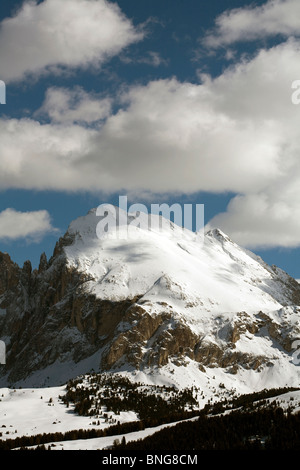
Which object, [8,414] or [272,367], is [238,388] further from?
[8,414]

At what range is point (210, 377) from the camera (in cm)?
17875

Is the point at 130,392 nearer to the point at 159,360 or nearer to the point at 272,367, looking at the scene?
the point at 159,360

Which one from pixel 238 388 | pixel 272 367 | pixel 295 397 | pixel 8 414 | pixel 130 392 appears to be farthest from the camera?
pixel 272 367

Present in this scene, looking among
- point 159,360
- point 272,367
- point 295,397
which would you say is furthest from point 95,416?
point 272,367

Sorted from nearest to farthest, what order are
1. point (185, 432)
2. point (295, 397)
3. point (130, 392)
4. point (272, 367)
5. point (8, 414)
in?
point (185, 432)
point (295, 397)
point (8, 414)
point (130, 392)
point (272, 367)

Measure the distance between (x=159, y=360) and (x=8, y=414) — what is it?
84.1 metres

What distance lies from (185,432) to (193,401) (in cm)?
8474

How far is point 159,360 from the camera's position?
179 meters
